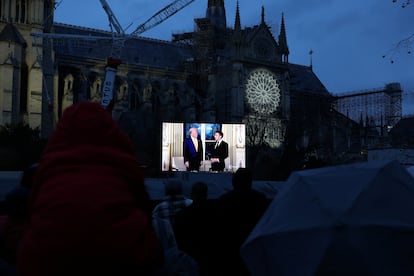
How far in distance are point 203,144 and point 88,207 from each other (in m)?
23.1

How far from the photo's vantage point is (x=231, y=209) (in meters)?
4.90

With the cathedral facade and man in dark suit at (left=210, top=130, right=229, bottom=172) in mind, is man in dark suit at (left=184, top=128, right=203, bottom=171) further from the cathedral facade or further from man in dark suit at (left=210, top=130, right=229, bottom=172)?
the cathedral facade

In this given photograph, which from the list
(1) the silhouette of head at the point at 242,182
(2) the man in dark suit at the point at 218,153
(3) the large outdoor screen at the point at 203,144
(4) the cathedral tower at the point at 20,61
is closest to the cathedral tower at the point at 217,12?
(4) the cathedral tower at the point at 20,61

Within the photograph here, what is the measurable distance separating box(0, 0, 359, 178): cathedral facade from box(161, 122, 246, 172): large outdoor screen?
9.62 m

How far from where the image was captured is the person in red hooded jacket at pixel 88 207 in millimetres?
2240

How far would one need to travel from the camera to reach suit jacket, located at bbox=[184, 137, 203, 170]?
79.7 ft

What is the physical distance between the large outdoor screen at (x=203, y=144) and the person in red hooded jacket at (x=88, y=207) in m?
22.0

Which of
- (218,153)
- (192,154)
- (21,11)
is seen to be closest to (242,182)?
(192,154)

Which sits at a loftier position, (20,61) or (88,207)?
(20,61)

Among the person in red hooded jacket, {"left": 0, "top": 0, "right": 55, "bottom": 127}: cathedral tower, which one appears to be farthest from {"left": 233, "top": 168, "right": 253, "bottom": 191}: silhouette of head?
{"left": 0, "top": 0, "right": 55, "bottom": 127}: cathedral tower

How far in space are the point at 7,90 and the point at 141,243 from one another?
37029 millimetres

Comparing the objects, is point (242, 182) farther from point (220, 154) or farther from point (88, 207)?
point (220, 154)

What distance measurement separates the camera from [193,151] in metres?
24.7

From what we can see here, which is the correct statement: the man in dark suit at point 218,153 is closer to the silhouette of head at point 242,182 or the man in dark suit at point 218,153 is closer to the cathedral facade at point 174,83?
the cathedral facade at point 174,83
